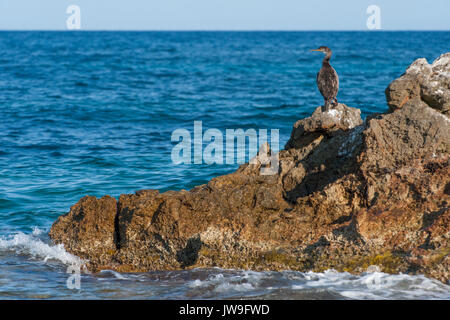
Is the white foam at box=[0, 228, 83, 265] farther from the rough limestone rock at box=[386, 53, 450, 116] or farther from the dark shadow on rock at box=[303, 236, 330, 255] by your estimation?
the rough limestone rock at box=[386, 53, 450, 116]

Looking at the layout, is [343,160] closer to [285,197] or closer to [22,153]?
[285,197]

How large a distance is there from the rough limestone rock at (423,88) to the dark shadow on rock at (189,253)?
10.2 feet

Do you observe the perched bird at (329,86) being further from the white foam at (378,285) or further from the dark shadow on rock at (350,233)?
the white foam at (378,285)

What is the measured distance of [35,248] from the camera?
7.82 metres

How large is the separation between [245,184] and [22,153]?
8571 millimetres

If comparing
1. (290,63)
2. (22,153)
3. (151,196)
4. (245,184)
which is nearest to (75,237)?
(151,196)

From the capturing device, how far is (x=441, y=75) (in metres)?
7.31

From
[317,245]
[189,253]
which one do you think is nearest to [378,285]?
[317,245]

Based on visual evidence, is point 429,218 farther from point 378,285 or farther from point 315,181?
point 315,181

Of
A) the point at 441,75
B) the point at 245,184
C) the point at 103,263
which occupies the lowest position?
the point at 103,263

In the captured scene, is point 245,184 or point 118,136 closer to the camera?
point 245,184

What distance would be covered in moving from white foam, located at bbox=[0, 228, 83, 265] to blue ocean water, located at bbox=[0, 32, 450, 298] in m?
0.02

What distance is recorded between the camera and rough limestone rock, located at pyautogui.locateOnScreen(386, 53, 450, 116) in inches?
281

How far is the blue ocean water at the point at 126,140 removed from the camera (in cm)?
625
